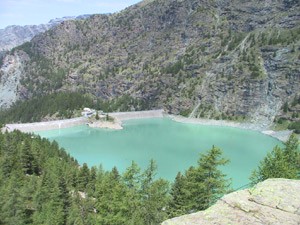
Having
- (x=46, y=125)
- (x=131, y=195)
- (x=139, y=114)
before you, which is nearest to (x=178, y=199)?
(x=131, y=195)

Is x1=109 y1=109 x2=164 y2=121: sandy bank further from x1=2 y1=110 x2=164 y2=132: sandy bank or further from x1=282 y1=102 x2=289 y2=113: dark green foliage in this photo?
x1=282 y1=102 x2=289 y2=113: dark green foliage

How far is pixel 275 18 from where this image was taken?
7589 inches

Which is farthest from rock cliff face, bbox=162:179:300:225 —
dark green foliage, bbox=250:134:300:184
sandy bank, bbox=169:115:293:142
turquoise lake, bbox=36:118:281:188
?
sandy bank, bbox=169:115:293:142

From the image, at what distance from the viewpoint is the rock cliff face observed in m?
13.3

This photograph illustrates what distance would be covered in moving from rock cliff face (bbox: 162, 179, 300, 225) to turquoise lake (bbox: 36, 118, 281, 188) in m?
60.8

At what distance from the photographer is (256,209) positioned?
1390cm

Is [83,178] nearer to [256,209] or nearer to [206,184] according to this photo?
[206,184]

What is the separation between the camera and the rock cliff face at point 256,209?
13312 millimetres

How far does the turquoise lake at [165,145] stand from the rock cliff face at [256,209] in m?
60.8

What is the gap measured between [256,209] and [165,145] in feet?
339

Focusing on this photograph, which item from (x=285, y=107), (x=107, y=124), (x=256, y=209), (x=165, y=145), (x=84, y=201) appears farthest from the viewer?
(x=107, y=124)

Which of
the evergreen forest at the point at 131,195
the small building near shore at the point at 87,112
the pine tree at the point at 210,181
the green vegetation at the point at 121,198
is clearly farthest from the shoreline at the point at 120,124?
the pine tree at the point at 210,181

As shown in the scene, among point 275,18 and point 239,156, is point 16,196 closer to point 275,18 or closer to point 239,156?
point 239,156

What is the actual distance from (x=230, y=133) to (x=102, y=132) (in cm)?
4946
